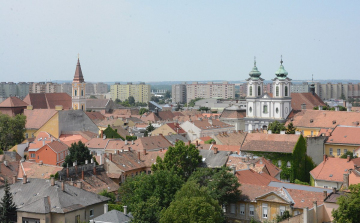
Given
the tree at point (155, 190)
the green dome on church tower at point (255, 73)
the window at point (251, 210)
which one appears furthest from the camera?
the green dome on church tower at point (255, 73)

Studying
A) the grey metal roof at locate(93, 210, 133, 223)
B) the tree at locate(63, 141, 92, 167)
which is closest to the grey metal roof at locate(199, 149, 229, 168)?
the tree at locate(63, 141, 92, 167)

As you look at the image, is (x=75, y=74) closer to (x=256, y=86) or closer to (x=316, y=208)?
(x=256, y=86)

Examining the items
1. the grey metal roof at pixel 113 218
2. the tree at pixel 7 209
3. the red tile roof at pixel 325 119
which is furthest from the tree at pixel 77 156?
the red tile roof at pixel 325 119

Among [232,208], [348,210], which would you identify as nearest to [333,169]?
[232,208]

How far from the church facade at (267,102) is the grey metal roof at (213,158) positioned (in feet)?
110

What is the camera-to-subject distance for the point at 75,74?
395 feet

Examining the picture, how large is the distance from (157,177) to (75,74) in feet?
288

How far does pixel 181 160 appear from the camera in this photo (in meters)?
43.2

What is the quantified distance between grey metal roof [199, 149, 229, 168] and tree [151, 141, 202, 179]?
1.82 m

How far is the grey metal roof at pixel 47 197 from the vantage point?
32.8m

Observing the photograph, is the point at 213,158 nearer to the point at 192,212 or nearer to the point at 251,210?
the point at 251,210

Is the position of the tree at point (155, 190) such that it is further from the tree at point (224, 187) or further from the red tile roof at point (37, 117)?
the red tile roof at point (37, 117)

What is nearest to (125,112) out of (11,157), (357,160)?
(11,157)

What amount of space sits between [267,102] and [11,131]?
36762 mm
